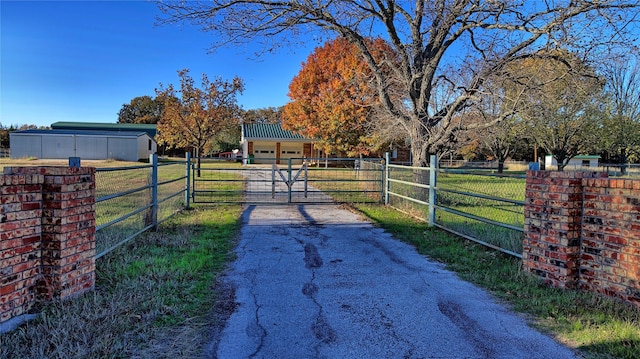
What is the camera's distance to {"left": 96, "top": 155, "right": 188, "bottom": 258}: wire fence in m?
5.49

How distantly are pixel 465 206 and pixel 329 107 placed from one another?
1955 cm

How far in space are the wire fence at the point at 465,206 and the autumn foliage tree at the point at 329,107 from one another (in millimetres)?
14623

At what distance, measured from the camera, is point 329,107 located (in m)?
28.1

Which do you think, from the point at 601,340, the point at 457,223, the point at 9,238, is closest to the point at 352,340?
the point at 601,340

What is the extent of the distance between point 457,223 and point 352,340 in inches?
207

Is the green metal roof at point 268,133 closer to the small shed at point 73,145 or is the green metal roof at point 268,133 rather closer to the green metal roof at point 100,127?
the small shed at point 73,145

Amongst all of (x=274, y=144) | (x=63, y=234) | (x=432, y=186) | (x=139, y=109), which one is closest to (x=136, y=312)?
(x=63, y=234)

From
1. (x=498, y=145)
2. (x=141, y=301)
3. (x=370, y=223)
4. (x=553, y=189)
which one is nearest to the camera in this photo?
(x=141, y=301)

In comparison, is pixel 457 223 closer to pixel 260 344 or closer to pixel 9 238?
pixel 260 344

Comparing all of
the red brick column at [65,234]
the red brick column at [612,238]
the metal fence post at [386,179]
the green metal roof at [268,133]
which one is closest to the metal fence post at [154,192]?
the red brick column at [65,234]

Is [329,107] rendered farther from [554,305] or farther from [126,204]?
[554,305]

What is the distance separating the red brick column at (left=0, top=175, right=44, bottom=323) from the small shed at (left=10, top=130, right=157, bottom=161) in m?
39.9

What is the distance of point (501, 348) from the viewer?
125 inches

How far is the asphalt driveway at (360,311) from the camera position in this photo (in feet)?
10.3
